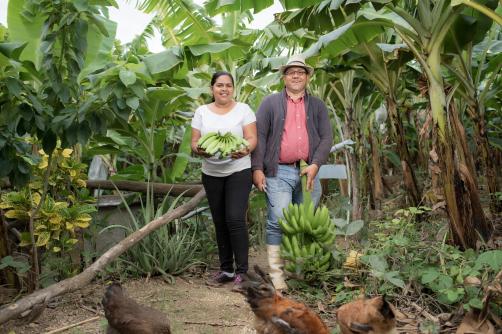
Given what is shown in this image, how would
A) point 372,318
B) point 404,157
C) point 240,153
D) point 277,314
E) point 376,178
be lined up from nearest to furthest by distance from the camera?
point 372,318, point 277,314, point 240,153, point 404,157, point 376,178

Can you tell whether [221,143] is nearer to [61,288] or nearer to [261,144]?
[261,144]

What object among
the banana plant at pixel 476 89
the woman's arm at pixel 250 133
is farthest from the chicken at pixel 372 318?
the banana plant at pixel 476 89

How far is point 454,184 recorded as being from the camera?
4582 mm

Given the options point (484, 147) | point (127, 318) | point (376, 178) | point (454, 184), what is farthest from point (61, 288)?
point (376, 178)

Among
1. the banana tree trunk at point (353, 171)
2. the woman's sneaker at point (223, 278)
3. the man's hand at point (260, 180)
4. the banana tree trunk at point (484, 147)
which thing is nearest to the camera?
the man's hand at point (260, 180)

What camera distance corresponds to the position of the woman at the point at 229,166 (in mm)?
4633

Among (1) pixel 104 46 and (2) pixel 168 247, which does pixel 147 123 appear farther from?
(2) pixel 168 247

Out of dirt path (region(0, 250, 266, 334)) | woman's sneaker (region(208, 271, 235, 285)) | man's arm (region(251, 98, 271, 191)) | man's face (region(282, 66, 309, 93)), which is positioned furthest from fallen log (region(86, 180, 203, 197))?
man's face (region(282, 66, 309, 93))

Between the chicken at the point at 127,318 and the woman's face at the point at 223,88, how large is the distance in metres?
1.99

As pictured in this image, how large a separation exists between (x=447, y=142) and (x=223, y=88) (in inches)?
75.9

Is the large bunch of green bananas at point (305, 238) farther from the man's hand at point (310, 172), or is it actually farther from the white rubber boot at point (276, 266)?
the man's hand at point (310, 172)

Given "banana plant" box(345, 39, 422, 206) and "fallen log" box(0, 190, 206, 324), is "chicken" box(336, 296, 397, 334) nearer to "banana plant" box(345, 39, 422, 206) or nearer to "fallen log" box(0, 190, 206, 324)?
"fallen log" box(0, 190, 206, 324)

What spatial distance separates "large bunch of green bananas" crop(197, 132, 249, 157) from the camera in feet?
14.4

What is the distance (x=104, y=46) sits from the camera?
17.8 feet
